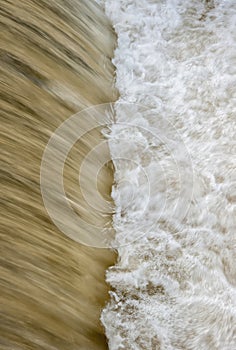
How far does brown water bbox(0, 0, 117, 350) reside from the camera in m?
2.06

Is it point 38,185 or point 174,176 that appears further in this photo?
point 174,176

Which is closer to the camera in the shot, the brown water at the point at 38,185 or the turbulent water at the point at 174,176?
the brown water at the point at 38,185

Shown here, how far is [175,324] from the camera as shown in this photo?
231 centimetres

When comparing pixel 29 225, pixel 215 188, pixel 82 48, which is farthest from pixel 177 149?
pixel 29 225

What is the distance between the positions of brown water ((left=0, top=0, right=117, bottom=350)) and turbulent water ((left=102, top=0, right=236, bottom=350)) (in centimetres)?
14

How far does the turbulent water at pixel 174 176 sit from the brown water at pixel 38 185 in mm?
141

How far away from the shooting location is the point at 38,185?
2283 mm

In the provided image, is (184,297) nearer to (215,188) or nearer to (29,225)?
(215,188)

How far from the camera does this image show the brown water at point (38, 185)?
206cm

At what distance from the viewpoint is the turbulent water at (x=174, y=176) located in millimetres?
2320

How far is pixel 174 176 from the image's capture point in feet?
8.65

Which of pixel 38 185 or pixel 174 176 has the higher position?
pixel 174 176

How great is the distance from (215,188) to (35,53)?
43.4 inches

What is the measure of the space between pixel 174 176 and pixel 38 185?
0.73m
